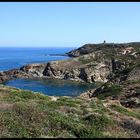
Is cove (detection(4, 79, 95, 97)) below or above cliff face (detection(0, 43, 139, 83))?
below

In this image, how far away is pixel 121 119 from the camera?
88.9ft

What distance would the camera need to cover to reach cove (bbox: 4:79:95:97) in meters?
119

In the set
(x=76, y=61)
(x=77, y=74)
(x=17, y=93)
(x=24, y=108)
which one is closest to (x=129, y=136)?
(x=24, y=108)

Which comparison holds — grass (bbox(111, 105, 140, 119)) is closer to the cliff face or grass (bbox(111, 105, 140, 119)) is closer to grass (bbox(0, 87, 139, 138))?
grass (bbox(0, 87, 139, 138))

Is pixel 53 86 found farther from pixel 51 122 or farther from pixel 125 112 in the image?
pixel 51 122

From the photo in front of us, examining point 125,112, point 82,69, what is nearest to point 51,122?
point 125,112

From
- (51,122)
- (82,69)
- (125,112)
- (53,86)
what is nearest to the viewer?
(51,122)

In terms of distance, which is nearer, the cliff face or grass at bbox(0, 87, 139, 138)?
grass at bbox(0, 87, 139, 138)

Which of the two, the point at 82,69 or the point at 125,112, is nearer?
the point at 125,112

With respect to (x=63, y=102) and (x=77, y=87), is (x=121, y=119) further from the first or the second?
(x=77, y=87)

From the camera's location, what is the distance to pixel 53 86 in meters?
131

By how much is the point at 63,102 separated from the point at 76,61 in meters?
134

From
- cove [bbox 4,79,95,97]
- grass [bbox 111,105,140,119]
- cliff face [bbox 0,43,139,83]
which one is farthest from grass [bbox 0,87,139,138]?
cliff face [bbox 0,43,139,83]

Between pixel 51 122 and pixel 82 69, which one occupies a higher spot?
pixel 51 122
